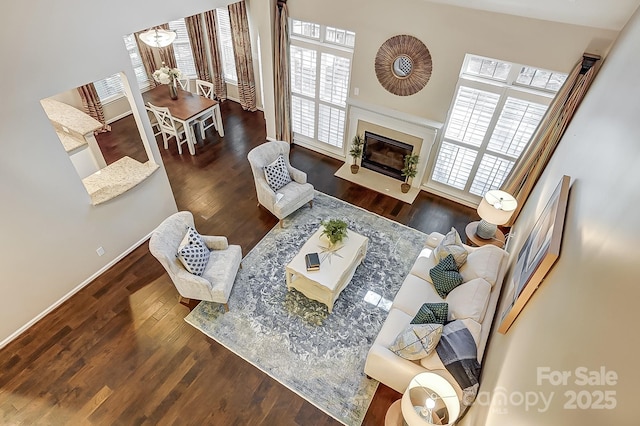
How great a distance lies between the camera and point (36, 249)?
4211 mm

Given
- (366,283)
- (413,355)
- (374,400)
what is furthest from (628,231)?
(366,283)

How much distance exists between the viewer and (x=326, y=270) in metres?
4.61

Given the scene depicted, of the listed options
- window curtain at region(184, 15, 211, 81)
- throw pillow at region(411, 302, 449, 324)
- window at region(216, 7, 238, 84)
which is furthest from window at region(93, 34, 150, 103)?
throw pillow at region(411, 302, 449, 324)

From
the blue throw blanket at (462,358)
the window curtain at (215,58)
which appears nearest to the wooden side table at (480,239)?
the blue throw blanket at (462,358)

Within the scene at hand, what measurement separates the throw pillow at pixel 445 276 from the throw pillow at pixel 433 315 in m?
0.49

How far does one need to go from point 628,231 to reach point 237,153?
6675 millimetres

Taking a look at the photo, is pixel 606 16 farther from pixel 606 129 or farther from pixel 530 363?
pixel 530 363

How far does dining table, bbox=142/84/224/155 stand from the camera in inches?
273

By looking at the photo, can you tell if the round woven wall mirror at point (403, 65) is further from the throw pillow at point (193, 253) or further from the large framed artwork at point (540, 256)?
the throw pillow at point (193, 253)

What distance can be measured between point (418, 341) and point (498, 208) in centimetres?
228

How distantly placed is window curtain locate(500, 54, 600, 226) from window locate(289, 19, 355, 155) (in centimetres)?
309

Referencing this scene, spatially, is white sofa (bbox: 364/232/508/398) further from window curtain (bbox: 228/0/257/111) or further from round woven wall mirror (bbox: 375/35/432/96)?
window curtain (bbox: 228/0/257/111)

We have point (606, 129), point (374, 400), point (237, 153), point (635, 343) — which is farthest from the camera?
point (237, 153)

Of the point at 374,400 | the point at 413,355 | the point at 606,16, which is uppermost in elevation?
the point at 606,16
